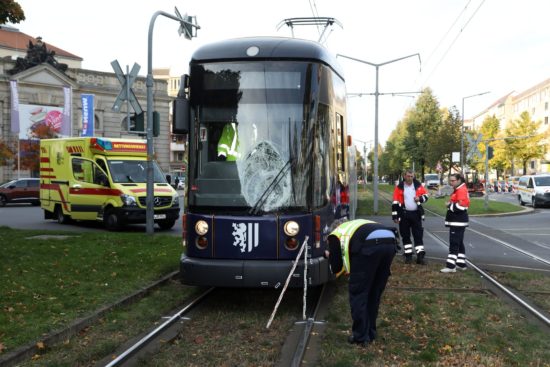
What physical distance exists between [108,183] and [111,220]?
1.11 meters

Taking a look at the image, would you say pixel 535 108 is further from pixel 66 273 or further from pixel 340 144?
pixel 66 273

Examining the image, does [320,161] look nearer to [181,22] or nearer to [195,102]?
[195,102]

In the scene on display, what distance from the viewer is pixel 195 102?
22.8 feet

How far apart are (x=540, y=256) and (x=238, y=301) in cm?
748

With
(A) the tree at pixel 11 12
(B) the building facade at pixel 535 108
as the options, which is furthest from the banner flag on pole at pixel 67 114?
(B) the building facade at pixel 535 108

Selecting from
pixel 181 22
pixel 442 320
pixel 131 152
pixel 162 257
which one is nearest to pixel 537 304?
pixel 442 320

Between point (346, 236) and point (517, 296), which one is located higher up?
point (346, 236)

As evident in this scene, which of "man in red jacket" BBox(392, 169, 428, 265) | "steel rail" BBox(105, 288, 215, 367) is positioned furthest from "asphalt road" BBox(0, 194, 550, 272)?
"steel rail" BBox(105, 288, 215, 367)

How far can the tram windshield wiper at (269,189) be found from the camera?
21.8 feet

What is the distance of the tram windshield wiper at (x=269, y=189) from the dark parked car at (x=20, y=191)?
1103 inches

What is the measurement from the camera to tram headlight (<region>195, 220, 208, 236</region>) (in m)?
6.77

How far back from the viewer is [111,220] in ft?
54.2

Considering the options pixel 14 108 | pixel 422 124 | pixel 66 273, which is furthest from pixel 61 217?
pixel 422 124

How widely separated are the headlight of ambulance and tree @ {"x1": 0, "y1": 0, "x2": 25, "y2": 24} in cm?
691
